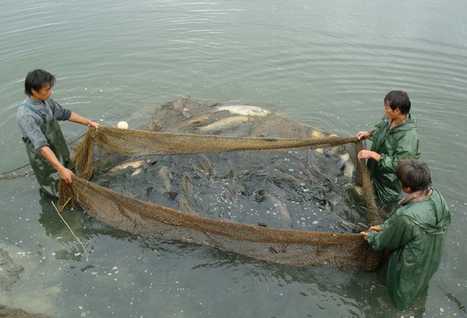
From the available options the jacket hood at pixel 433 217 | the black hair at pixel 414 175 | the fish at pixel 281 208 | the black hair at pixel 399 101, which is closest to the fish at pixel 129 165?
the fish at pixel 281 208

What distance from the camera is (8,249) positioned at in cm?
599

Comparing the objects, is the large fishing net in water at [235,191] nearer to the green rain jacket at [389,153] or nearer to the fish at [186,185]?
the fish at [186,185]

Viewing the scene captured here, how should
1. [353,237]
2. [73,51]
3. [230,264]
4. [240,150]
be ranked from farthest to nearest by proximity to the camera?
[73,51], [240,150], [230,264], [353,237]

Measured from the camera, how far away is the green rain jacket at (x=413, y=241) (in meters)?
4.27

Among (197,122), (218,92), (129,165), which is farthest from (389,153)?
(218,92)

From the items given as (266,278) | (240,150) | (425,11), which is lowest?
(266,278)

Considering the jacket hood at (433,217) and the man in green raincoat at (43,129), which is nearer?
the jacket hood at (433,217)

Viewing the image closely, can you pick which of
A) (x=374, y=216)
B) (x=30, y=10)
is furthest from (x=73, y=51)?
(x=374, y=216)

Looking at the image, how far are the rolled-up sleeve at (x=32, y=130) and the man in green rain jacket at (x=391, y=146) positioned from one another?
419 centimetres

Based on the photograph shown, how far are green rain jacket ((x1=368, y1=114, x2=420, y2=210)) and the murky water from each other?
3.76 ft

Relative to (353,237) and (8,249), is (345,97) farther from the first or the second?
(8,249)

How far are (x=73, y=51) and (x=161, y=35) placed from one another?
2567 mm

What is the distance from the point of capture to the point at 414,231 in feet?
14.1

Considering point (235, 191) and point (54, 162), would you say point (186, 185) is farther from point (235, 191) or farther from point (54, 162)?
point (54, 162)
